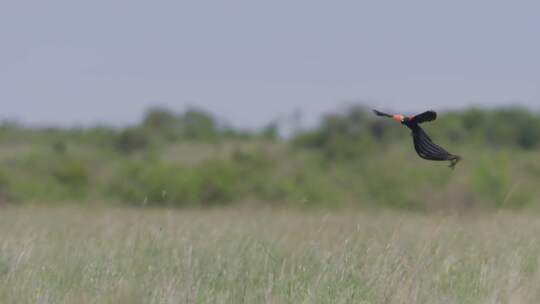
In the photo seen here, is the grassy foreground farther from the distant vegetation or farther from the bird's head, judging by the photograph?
the distant vegetation

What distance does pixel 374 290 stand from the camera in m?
4.75

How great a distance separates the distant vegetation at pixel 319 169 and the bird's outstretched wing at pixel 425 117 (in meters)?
17.2

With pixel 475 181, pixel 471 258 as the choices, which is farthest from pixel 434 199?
pixel 471 258

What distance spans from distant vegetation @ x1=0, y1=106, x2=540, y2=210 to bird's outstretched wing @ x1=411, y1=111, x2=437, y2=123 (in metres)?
17.2

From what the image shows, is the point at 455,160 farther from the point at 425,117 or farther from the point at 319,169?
the point at 319,169

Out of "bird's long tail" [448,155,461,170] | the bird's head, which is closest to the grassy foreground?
"bird's long tail" [448,155,461,170]

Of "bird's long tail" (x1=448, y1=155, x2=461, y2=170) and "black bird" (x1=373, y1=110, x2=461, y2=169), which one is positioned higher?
"black bird" (x1=373, y1=110, x2=461, y2=169)

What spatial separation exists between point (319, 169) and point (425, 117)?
83.3ft

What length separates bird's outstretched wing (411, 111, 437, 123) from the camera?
3.66 metres

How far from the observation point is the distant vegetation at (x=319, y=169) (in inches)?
969

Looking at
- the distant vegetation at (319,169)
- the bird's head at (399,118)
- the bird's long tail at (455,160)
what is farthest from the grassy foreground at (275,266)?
the distant vegetation at (319,169)

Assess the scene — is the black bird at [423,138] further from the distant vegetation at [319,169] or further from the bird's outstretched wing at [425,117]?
the distant vegetation at [319,169]

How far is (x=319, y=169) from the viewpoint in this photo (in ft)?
95.3

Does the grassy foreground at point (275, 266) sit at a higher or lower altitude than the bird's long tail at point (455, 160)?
lower
